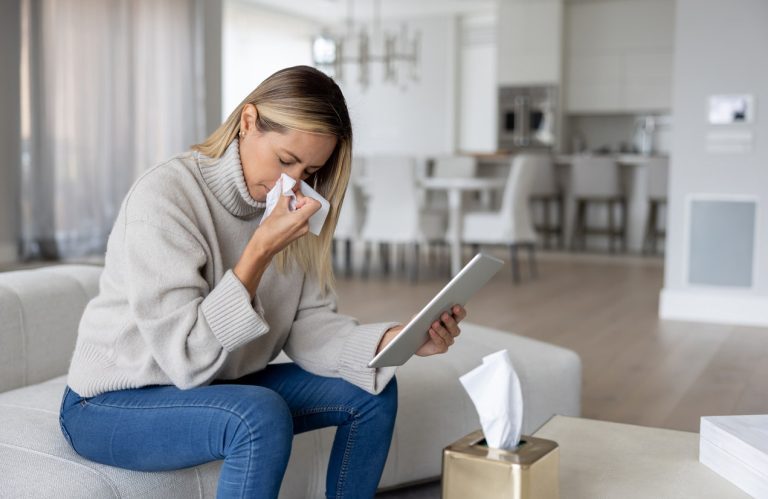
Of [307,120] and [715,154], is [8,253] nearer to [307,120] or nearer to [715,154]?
[715,154]

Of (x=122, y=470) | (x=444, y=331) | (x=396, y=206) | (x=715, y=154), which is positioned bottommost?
(x=122, y=470)

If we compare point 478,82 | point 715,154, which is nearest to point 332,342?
point 715,154

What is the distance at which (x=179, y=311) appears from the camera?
1284 millimetres

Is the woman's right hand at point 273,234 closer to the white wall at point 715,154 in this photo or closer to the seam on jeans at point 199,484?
the seam on jeans at point 199,484

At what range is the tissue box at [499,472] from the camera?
109 cm

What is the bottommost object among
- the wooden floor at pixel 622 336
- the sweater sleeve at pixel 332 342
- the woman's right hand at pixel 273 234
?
the wooden floor at pixel 622 336

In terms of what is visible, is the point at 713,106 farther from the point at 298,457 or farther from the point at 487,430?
the point at 487,430

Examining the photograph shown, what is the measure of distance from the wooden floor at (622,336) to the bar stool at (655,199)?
1196mm

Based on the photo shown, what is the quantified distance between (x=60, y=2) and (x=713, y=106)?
4767mm

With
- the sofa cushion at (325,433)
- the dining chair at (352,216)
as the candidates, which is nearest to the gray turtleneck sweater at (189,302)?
the sofa cushion at (325,433)

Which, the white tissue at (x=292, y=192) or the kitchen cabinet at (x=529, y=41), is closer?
the white tissue at (x=292, y=192)

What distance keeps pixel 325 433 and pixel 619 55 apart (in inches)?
341

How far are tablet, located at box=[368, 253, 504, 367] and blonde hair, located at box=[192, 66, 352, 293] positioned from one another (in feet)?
0.86

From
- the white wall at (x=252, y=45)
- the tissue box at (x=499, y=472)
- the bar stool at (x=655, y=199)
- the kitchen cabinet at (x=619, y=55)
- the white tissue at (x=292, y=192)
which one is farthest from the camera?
the white wall at (x=252, y=45)
